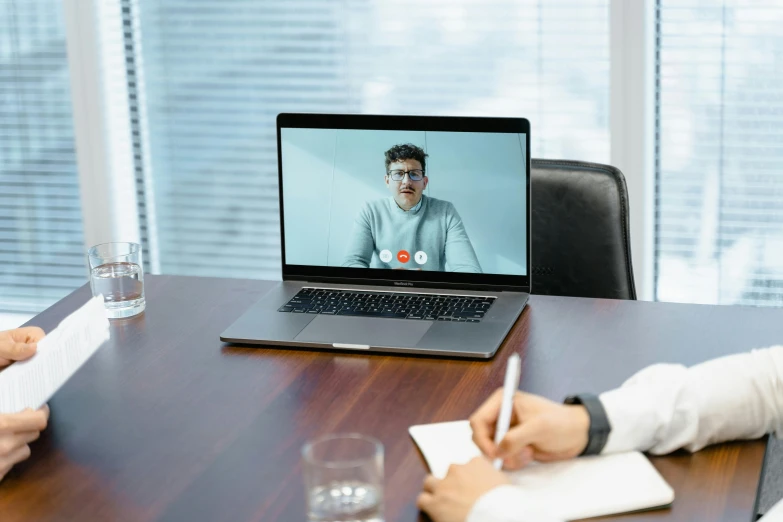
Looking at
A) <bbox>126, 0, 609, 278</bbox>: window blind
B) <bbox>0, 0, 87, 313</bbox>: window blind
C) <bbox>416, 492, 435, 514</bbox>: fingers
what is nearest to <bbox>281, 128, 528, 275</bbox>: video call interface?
<bbox>416, 492, 435, 514</bbox>: fingers

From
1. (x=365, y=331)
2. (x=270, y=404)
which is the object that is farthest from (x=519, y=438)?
(x=365, y=331)

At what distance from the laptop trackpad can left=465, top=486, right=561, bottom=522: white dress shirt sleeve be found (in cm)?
49

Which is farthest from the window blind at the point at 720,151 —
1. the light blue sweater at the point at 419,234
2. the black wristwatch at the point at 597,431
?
the black wristwatch at the point at 597,431

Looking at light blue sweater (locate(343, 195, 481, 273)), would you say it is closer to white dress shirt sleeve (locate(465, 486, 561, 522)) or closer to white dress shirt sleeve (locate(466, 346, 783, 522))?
white dress shirt sleeve (locate(466, 346, 783, 522))

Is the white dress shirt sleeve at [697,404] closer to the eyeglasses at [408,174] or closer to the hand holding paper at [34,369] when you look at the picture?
the eyeglasses at [408,174]

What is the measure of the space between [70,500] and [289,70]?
213 centimetres

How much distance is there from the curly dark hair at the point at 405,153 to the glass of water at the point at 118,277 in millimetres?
452

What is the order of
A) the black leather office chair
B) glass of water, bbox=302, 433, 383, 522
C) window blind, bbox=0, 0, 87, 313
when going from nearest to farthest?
glass of water, bbox=302, 433, 383, 522 < the black leather office chair < window blind, bbox=0, 0, 87, 313

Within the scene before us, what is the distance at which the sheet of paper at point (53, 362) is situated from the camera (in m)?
1.25

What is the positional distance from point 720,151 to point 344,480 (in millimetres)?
2090

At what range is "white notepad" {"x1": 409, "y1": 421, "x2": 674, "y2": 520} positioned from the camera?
1.06m

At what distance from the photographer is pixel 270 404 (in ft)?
4.38

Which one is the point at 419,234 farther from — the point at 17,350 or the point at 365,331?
the point at 17,350

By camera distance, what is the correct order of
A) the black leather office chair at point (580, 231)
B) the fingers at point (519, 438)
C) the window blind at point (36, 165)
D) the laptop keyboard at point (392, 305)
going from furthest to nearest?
1. the window blind at point (36, 165)
2. the black leather office chair at point (580, 231)
3. the laptop keyboard at point (392, 305)
4. the fingers at point (519, 438)
